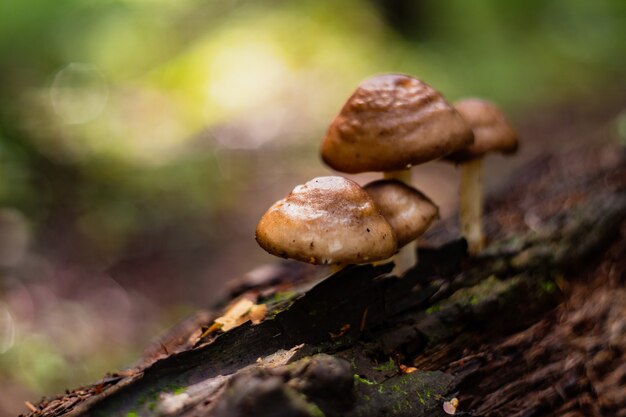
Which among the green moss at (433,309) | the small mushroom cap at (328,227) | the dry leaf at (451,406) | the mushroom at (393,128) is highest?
the mushroom at (393,128)

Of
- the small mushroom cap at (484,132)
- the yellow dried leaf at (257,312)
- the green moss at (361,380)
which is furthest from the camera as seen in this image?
the small mushroom cap at (484,132)

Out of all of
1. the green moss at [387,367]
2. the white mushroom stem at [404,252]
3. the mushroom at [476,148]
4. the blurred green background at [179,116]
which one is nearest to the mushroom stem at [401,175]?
the white mushroom stem at [404,252]

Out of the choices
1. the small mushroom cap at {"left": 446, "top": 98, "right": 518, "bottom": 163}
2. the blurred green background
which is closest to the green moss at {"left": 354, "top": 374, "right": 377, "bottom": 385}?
the small mushroom cap at {"left": 446, "top": 98, "right": 518, "bottom": 163}

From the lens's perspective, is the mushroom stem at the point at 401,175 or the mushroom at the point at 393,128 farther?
the mushroom stem at the point at 401,175

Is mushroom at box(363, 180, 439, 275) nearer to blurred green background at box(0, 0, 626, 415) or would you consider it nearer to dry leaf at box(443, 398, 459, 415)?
dry leaf at box(443, 398, 459, 415)

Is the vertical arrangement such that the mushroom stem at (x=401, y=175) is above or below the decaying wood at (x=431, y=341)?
above

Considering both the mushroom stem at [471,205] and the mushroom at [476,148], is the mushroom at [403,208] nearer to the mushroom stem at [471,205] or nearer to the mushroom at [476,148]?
the mushroom at [476,148]

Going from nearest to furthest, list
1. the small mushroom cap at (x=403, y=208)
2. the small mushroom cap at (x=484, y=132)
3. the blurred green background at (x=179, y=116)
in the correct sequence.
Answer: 1. the small mushroom cap at (x=403, y=208)
2. the small mushroom cap at (x=484, y=132)
3. the blurred green background at (x=179, y=116)

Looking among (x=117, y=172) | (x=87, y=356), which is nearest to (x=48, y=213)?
(x=117, y=172)
